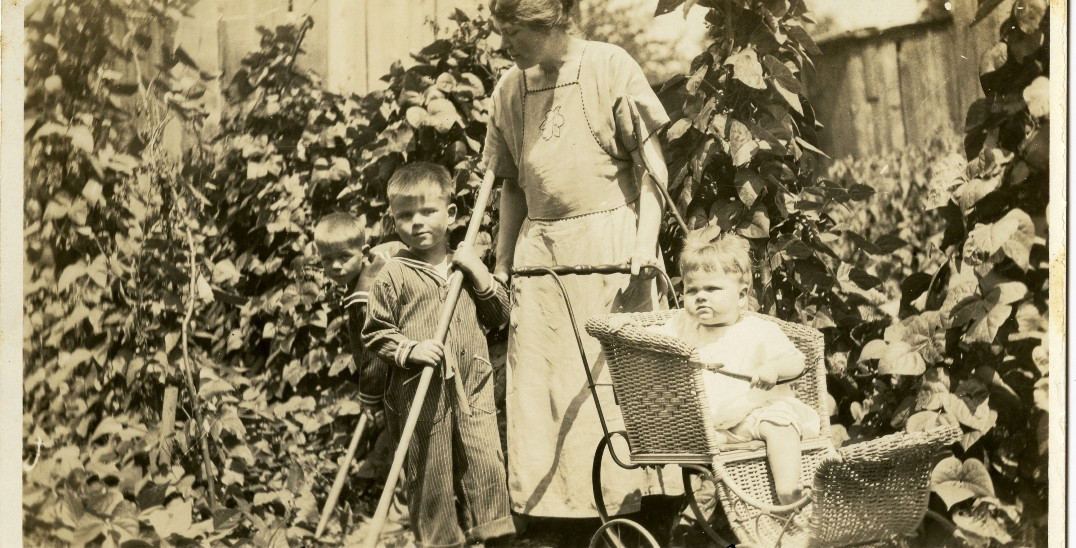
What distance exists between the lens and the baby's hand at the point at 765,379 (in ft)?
13.0

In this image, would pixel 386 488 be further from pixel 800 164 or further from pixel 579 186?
pixel 800 164

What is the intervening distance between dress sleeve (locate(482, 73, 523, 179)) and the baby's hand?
1094 millimetres

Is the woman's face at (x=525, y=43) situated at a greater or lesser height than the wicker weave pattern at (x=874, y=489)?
greater

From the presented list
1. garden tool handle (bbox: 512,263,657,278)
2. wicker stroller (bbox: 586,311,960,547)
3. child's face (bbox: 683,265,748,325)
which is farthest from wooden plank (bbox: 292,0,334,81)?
child's face (bbox: 683,265,748,325)

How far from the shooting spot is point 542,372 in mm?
4297

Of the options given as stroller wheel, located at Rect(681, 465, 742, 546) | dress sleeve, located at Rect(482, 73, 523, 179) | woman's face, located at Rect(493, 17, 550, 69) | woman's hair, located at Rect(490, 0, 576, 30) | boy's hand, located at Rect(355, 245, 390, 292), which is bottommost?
Answer: stroller wheel, located at Rect(681, 465, 742, 546)

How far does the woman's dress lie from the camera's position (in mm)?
4250

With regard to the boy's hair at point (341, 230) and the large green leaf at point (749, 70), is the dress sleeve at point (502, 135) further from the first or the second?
the large green leaf at point (749, 70)

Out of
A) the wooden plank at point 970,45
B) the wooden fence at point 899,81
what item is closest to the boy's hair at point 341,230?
the wooden fence at point 899,81

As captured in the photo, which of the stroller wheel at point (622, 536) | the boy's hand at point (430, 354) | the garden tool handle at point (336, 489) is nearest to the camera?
the stroller wheel at point (622, 536)

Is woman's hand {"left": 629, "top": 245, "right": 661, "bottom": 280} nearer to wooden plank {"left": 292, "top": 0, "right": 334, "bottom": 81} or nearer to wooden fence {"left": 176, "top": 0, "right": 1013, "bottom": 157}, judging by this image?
wooden fence {"left": 176, "top": 0, "right": 1013, "bottom": 157}

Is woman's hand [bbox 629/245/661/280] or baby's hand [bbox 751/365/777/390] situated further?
woman's hand [bbox 629/245/661/280]

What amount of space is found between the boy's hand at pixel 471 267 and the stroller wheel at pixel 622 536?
0.90 metres

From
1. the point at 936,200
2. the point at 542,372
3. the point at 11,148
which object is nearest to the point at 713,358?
the point at 542,372
